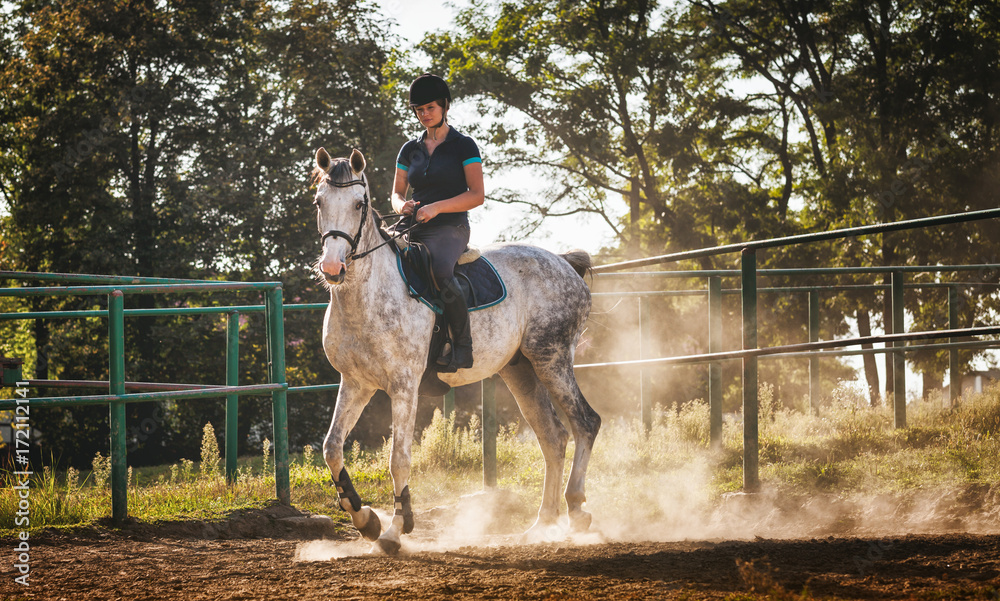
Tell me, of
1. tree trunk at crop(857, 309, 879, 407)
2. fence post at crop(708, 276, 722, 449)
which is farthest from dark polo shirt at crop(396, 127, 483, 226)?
tree trunk at crop(857, 309, 879, 407)

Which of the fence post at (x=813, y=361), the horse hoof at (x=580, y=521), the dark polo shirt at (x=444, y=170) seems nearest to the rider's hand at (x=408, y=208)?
the dark polo shirt at (x=444, y=170)

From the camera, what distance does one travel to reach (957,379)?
9672 millimetres

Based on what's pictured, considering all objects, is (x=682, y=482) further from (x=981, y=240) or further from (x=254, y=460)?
(x=981, y=240)

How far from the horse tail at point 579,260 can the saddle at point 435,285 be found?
98cm

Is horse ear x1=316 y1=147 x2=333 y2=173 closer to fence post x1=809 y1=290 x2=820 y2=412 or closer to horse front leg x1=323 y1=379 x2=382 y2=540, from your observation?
horse front leg x1=323 y1=379 x2=382 y2=540

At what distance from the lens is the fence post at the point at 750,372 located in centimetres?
576

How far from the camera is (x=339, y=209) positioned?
4473mm

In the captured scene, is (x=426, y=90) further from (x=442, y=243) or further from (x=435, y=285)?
(x=435, y=285)

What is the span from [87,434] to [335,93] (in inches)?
361

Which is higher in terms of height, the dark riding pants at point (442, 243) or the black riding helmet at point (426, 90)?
the black riding helmet at point (426, 90)

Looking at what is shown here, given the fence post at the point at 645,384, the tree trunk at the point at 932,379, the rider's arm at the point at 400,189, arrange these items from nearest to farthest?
the rider's arm at the point at 400,189
the fence post at the point at 645,384
the tree trunk at the point at 932,379

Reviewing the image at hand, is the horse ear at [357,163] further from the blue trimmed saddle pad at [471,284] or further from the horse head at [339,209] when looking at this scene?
the blue trimmed saddle pad at [471,284]

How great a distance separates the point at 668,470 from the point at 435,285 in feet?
11.8

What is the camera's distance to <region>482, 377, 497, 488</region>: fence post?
7.30 m
